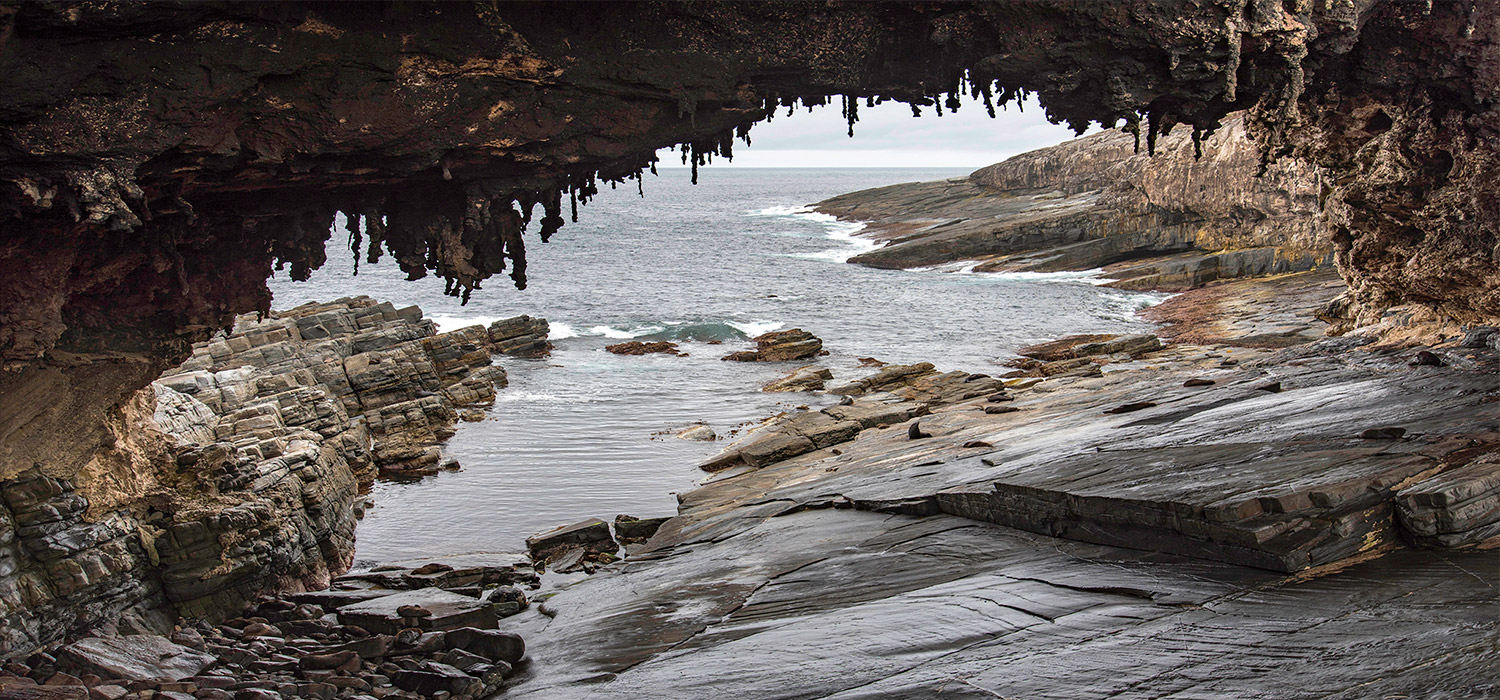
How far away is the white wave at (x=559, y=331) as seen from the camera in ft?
147

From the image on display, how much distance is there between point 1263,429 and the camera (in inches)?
498

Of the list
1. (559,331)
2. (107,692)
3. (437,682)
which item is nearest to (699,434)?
(437,682)

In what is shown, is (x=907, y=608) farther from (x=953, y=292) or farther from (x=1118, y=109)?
(x=953, y=292)

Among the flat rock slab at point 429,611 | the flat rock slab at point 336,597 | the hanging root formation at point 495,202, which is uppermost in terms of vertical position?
the hanging root formation at point 495,202

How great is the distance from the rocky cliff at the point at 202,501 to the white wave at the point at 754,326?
21.5 metres

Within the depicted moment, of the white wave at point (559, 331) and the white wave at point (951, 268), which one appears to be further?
the white wave at point (951, 268)

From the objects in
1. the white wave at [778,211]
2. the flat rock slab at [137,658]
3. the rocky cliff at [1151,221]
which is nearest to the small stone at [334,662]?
the flat rock slab at [137,658]

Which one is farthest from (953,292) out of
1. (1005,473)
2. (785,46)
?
(785,46)

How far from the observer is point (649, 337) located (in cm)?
4447

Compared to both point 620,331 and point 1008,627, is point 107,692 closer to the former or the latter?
point 1008,627

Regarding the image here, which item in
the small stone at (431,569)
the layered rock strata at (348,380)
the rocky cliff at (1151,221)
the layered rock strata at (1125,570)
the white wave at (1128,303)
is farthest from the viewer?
the rocky cliff at (1151,221)

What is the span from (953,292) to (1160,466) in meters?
42.8

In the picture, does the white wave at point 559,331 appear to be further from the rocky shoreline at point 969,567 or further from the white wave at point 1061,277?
the white wave at point 1061,277

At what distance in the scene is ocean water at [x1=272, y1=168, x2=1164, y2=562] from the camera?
20.4m
